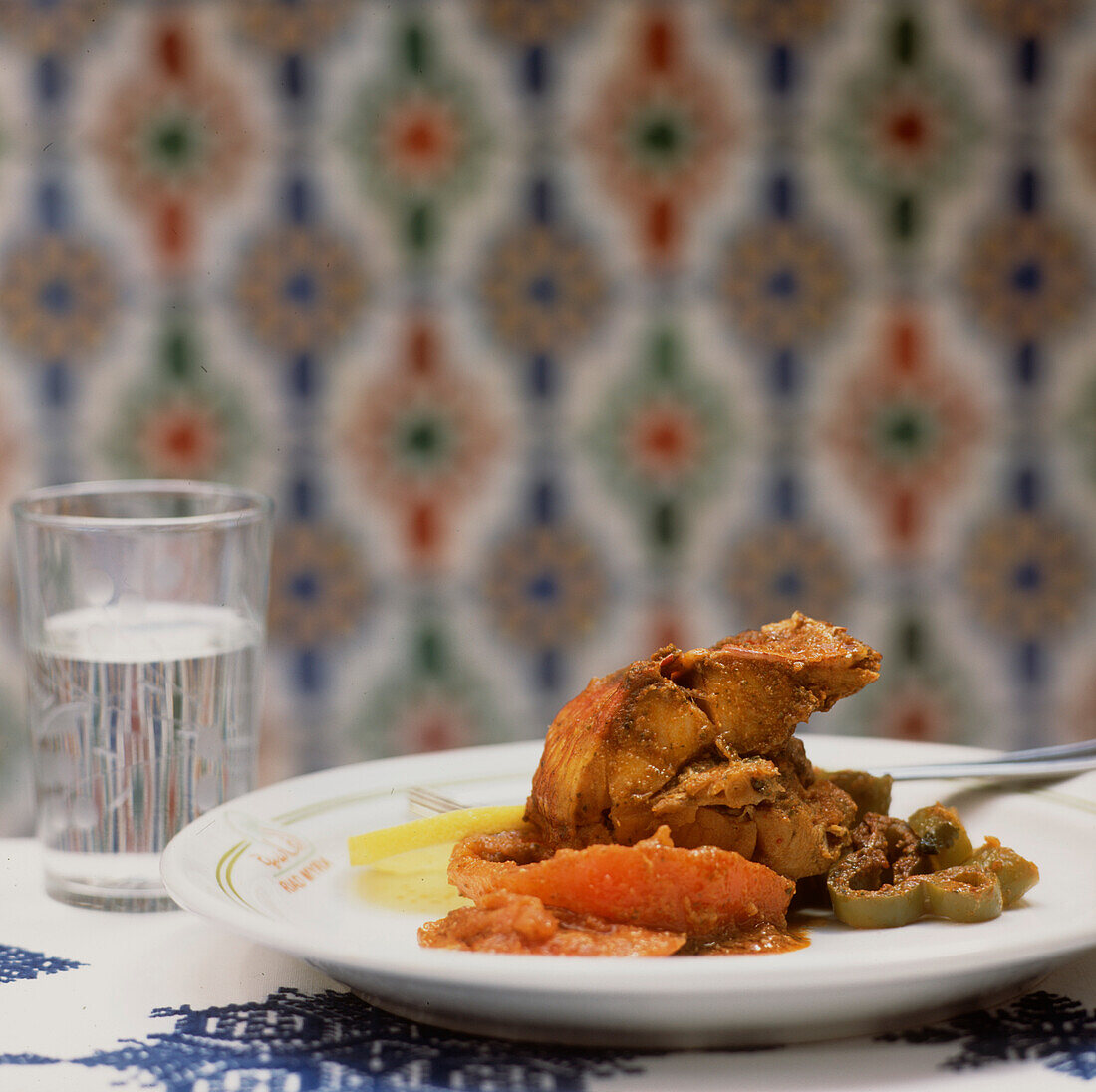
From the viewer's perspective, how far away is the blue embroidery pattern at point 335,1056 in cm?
80

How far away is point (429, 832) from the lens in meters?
1.11

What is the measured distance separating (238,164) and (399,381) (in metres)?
0.37

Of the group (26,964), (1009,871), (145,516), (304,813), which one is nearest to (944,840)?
(1009,871)

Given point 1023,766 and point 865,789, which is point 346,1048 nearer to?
point 865,789

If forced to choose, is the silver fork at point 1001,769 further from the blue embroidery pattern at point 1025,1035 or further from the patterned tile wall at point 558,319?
the patterned tile wall at point 558,319

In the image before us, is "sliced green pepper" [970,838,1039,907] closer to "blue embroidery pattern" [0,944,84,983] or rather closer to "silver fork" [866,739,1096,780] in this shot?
"silver fork" [866,739,1096,780]

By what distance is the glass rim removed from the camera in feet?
4.03

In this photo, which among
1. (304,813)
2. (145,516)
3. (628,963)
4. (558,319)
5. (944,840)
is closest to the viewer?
(628,963)

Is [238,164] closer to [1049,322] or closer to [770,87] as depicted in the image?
[770,87]

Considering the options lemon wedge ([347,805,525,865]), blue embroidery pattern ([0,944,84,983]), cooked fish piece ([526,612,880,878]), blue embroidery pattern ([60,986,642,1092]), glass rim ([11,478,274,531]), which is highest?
glass rim ([11,478,274,531])

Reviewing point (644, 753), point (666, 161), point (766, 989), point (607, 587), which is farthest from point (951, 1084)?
point (666, 161)

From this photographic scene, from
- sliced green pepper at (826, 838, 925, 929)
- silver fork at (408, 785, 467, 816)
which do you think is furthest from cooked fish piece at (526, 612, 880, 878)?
silver fork at (408, 785, 467, 816)

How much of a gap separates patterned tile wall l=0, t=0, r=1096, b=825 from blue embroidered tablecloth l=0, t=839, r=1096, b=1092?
122cm

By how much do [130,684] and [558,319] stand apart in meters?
1.09
